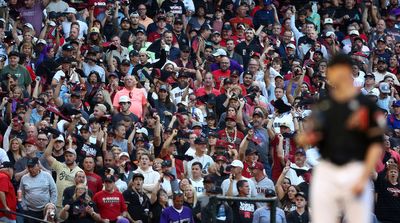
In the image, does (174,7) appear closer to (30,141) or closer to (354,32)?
(354,32)

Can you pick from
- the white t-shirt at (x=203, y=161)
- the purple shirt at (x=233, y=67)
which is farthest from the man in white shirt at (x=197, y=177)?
the purple shirt at (x=233, y=67)

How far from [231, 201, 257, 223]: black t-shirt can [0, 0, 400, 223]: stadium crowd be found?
21 millimetres

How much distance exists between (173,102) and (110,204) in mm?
4266

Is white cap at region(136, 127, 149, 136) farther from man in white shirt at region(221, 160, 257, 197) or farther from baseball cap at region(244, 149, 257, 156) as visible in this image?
man in white shirt at region(221, 160, 257, 197)

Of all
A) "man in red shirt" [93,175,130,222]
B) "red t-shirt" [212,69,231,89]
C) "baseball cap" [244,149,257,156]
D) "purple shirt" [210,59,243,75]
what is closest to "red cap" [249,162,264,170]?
"baseball cap" [244,149,257,156]

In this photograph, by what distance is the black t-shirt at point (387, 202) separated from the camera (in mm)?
18609

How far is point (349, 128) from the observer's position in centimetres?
947

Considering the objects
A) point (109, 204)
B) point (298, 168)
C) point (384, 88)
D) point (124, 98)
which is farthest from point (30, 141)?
point (384, 88)

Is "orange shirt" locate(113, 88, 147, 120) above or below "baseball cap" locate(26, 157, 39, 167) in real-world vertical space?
above

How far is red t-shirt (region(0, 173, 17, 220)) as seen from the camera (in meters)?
16.3

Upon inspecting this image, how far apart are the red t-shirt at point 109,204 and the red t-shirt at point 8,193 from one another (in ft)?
3.46

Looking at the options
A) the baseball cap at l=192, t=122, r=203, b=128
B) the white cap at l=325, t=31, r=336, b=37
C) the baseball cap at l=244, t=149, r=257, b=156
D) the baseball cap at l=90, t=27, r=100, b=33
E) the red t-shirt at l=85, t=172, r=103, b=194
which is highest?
the white cap at l=325, t=31, r=336, b=37

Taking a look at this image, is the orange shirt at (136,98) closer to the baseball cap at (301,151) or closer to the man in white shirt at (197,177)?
the man in white shirt at (197,177)

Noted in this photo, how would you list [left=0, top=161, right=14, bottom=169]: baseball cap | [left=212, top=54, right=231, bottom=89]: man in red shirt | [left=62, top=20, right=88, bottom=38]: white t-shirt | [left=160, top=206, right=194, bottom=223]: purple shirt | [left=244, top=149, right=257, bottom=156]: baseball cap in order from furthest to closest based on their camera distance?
[left=62, top=20, right=88, bottom=38]: white t-shirt < [left=212, top=54, right=231, bottom=89]: man in red shirt < [left=244, top=149, right=257, bottom=156]: baseball cap < [left=160, top=206, right=194, bottom=223]: purple shirt < [left=0, top=161, right=14, bottom=169]: baseball cap
